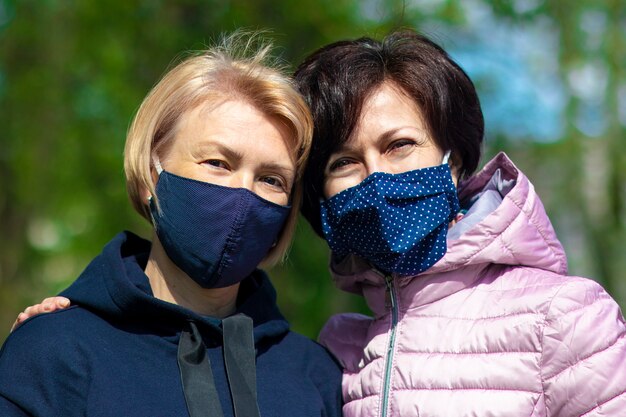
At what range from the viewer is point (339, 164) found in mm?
3232

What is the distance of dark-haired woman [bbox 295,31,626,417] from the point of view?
2717 mm

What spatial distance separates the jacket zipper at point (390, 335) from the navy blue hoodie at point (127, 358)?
0.26 meters

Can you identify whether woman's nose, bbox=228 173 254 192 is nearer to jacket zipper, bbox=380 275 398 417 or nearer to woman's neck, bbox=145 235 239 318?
woman's neck, bbox=145 235 239 318

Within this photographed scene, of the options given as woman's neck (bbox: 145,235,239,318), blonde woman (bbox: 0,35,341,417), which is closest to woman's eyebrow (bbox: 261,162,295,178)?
blonde woman (bbox: 0,35,341,417)

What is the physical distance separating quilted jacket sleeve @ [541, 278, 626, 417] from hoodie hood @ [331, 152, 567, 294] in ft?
0.86

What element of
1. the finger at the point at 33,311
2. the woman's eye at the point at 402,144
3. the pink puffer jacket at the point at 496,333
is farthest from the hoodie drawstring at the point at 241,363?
the woman's eye at the point at 402,144

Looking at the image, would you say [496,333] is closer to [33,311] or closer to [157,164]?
[157,164]

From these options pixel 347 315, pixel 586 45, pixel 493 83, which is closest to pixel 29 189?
pixel 493 83

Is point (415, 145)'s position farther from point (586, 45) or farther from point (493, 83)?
A: point (586, 45)

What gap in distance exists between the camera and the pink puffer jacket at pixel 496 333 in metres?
2.68

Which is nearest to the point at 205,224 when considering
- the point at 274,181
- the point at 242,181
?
the point at 242,181

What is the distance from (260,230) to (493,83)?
277 inches

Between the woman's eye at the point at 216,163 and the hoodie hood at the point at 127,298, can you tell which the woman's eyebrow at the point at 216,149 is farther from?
the hoodie hood at the point at 127,298

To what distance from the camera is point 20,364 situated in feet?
8.72
